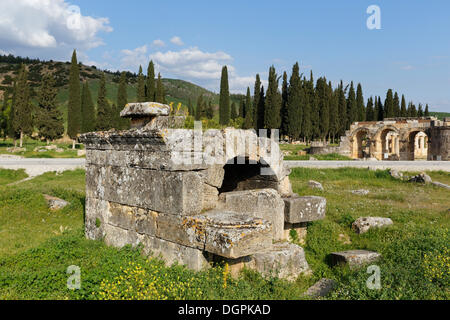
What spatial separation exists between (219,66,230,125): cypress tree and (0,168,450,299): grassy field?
122ft

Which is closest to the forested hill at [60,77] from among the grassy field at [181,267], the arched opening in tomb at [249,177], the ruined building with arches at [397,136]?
the ruined building with arches at [397,136]

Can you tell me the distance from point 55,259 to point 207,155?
2.77 m

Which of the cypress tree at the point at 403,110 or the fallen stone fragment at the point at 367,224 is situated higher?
the cypress tree at the point at 403,110

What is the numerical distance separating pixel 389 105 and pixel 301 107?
56.4ft

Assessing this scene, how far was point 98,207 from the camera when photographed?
20.0 ft

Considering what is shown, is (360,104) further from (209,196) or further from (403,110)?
(209,196)

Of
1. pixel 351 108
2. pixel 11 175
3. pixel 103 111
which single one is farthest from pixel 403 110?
pixel 11 175

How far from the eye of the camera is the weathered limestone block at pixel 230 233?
4117 mm

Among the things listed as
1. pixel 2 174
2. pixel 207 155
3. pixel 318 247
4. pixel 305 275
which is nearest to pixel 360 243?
pixel 318 247

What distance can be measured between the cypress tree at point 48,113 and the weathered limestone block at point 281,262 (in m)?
35.6

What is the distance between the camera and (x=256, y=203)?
586cm

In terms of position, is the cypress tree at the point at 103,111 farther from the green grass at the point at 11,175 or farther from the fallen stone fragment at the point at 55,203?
the fallen stone fragment at the point at 55,203
